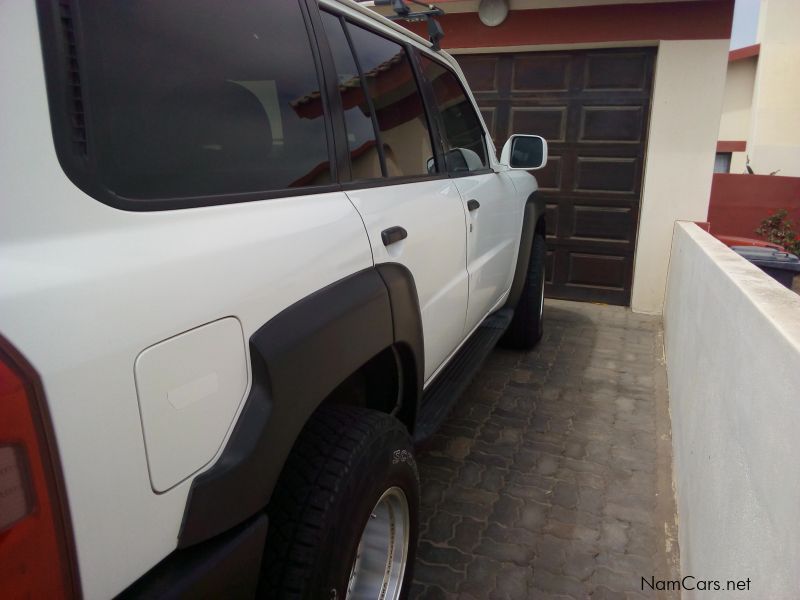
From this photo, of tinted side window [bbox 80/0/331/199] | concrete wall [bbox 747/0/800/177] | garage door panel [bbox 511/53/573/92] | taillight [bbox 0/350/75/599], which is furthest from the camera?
concrete wall [bbox 747/0/800/177]

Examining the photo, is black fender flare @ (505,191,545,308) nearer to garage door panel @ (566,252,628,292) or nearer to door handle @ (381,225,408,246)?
door handle @ (381,225,408,246)

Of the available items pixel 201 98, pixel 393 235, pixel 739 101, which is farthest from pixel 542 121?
pixel 739 101

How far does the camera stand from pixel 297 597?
132 centimetres

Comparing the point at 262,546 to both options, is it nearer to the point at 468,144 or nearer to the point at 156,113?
the point at 156,113

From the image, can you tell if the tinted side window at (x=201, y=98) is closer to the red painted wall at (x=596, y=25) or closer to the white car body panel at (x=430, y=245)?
the white car body panel at (x=430, y=245)

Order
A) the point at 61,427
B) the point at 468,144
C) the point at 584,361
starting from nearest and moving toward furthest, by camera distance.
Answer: the point at 61,427, the point at 468,144, the point at 584,361

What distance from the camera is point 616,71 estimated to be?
5820 millimetres

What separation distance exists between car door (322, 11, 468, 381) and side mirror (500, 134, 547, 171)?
4.26 ft

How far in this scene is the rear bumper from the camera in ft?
3.37

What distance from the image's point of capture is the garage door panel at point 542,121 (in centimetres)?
612

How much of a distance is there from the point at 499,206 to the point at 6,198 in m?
2.71

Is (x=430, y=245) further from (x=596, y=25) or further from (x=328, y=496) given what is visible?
(x=596, y=25)

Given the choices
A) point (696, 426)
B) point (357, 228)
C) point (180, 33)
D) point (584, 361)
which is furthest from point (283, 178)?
point (584, 361)

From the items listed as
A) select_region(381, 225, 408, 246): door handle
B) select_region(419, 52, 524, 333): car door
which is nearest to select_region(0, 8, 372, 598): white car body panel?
select_region(381, 225, 408, 246): door handle
